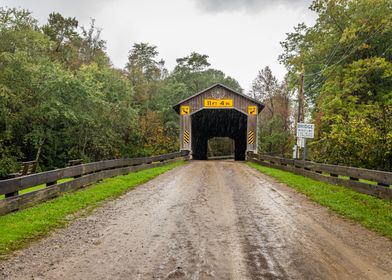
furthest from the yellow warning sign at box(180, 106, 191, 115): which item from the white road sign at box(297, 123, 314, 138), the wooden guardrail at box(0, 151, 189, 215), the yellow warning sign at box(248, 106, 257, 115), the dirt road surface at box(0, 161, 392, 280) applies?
the dirt road surface at box(0, 161, 392, 280)

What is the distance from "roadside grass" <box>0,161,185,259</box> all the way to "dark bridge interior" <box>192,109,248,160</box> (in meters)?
20.4

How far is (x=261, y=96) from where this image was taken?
5391cm

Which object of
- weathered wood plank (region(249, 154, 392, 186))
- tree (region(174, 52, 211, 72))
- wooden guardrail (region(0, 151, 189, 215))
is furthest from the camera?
tree (region(174, 52, 211, 72))

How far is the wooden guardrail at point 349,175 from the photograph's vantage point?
26.8ft

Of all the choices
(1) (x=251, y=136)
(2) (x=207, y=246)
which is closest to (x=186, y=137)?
(1) (x=251, y=136)

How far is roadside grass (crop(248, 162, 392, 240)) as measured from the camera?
616 cm

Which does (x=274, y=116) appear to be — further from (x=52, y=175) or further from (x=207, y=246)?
(x=207, y=246)

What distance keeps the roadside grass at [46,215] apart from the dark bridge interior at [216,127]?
20378 mm

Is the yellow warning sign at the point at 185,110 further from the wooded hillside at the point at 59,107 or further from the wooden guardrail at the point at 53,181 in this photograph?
the wooden guardrail at the point at 53,181

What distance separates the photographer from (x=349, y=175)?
32.6 ft

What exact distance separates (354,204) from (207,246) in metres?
4.73

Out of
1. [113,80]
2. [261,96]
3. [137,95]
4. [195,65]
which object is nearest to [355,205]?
[113,80]

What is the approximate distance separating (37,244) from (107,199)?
3524 mm

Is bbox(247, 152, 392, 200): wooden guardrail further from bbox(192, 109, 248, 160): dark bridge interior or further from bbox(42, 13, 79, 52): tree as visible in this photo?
bbox(42, 13, 79, 52): tree
